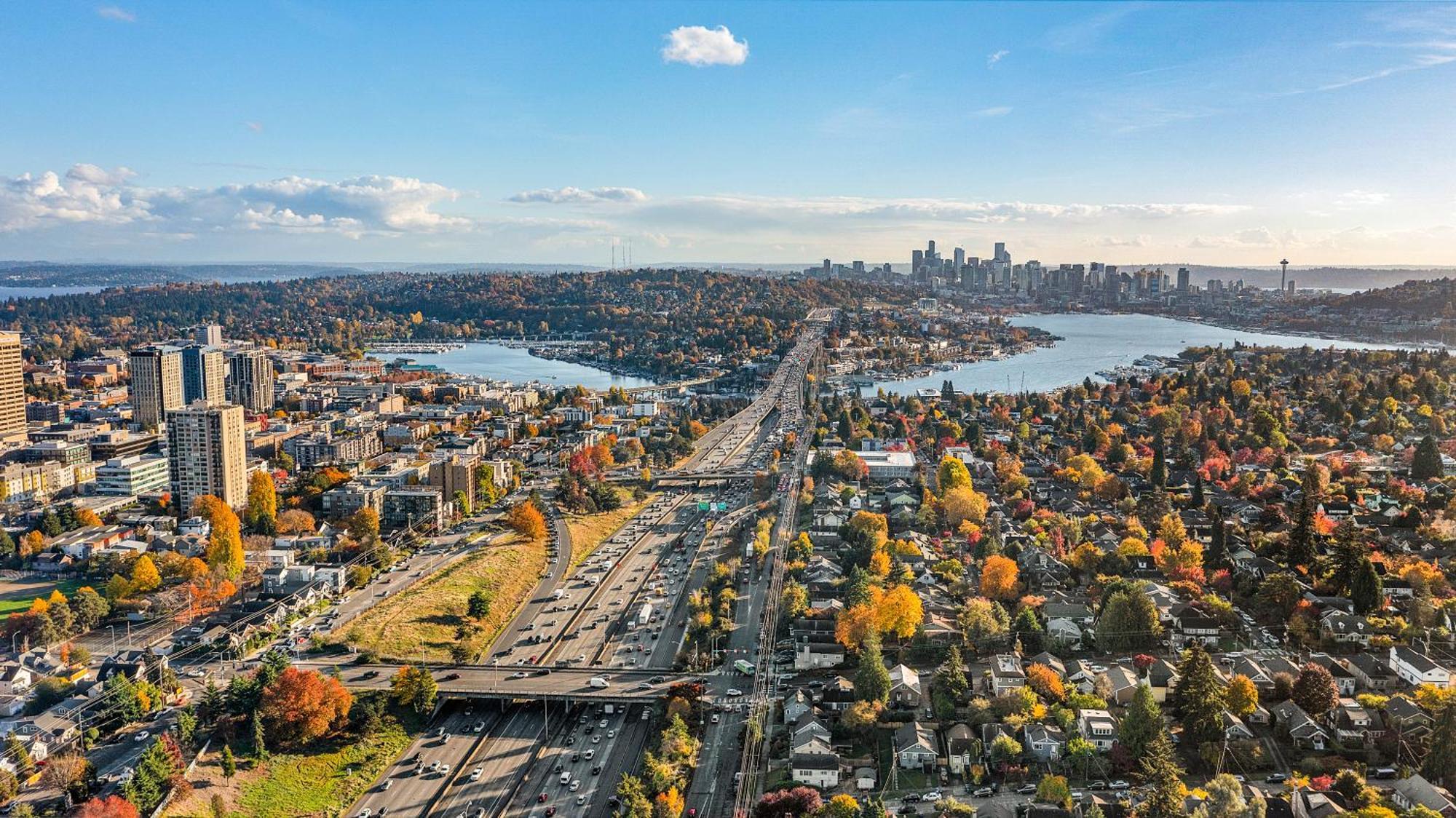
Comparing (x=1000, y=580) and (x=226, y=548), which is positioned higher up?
(x=1000, y=580)

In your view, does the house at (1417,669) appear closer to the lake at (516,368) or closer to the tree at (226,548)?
the tree at (226,548)

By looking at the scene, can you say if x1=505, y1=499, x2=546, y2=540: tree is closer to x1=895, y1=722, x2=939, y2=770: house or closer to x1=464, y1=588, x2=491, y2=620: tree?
x1=464, y1=588, x2=491, y2=620: tree

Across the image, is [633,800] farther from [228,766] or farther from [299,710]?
[228,766]

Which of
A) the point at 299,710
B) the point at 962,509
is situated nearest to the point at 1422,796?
the point at 962,509

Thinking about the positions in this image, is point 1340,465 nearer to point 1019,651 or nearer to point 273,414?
point 1019,651

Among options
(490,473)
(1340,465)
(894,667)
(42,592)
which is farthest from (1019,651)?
(42,592)

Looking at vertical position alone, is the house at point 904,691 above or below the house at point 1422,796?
below

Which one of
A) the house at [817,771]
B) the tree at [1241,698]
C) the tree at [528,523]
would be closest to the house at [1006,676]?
the tree at [1241,698]
